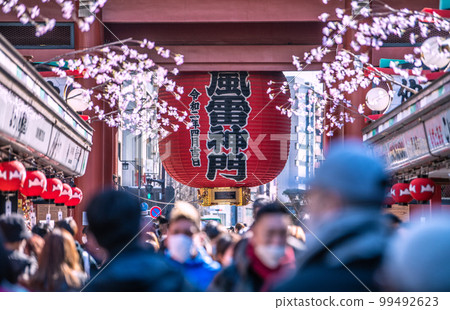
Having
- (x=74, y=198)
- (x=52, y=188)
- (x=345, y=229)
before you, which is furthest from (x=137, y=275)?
(x=74, y=198)

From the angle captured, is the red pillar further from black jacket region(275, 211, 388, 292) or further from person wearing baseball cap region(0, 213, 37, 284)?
black jacket region(275, 211, 388, 292)

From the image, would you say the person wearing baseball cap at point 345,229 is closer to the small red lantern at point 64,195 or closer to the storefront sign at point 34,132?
the storefront sign at point 34,132

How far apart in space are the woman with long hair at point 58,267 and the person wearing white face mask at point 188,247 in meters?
0.82

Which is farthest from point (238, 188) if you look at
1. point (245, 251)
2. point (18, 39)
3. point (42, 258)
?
point (245, 251)

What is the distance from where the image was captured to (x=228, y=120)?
19.2 m

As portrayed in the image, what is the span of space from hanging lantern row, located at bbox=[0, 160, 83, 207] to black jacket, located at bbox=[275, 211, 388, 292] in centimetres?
708

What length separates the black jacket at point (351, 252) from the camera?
2.45 metres

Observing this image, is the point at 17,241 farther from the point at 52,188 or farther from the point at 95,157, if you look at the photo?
the point at 95,157

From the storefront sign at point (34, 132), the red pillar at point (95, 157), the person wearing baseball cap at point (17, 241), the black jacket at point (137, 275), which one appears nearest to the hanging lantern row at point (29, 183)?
the storefront sign at point (34, 132)

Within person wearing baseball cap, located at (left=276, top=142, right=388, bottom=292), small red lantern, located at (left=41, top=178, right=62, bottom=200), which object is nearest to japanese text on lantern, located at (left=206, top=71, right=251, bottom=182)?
small red lantern, located at (left=41, top=178, right=62, bottom=200)

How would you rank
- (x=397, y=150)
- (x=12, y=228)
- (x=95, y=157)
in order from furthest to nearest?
1. (x=95, y=157)
2. (x=397, y=150)
3. (x=12, y=228)

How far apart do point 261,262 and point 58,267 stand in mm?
2095

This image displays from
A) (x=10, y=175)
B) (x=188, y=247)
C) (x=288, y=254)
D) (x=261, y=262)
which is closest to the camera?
(x=261, y=262)

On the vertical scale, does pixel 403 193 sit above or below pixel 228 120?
below
